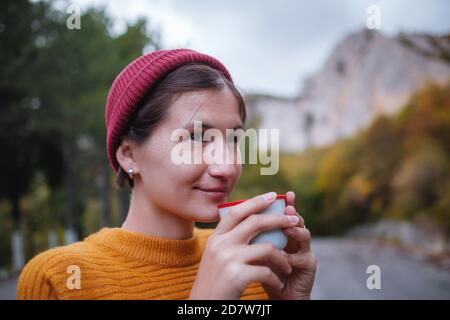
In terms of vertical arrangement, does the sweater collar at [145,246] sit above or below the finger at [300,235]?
below

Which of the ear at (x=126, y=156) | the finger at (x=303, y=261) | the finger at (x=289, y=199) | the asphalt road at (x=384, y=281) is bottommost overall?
the asphalt road at (x=384, y=281)

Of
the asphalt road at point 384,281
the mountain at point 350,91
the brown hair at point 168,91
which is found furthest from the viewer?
the mountain at point 350,91

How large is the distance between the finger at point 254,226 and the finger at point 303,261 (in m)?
0.25

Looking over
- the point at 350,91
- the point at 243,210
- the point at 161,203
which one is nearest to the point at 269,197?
the point at 243,210

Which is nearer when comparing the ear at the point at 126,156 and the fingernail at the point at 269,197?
the fingernail at the point at 269,197

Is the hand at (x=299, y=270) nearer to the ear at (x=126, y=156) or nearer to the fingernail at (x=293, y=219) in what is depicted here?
the fingernail at (x=293, y=219)

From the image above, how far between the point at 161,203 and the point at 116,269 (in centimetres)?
32

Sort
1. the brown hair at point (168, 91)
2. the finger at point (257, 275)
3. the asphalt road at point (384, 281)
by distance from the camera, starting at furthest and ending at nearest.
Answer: the asphalt road at point (384, 281), the brown hair at point (168, 91), the finger at point (257, 275)

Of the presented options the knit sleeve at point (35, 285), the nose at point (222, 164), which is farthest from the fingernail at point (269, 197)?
the knit sleeve at point (35, 285)

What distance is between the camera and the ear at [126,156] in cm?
173

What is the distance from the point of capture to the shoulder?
146cm

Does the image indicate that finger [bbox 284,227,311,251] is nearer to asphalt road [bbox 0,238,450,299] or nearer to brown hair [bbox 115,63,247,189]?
brown hair [bbox 115,63,247,189]
